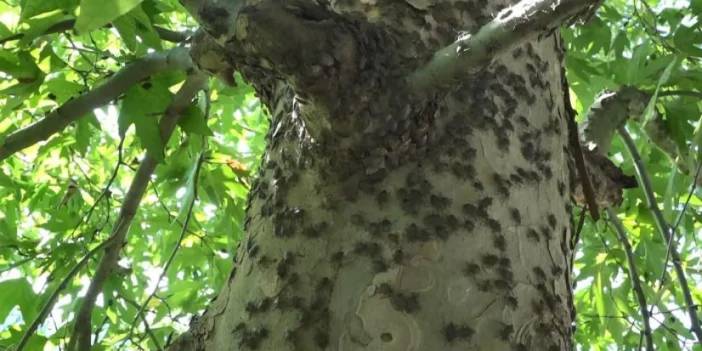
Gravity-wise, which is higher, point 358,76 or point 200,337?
point 358,76

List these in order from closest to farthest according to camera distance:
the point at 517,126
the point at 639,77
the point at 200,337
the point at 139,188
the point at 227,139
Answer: the point at 200,337
the point at 517,126
the point at 139,188
the point at 639,77
the point at 227,139

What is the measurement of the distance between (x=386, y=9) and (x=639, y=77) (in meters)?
0.94

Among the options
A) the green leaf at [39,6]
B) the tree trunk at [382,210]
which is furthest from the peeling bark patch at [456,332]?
the green leaf at [39,6]

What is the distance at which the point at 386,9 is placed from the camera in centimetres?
100

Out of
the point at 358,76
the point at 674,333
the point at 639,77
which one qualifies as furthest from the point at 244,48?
the point at 674,333

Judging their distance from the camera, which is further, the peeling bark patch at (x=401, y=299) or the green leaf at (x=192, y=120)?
the green leaf at (x=192, y=120)

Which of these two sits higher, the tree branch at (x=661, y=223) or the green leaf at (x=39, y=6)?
the green leaf at (x=39, y=6)

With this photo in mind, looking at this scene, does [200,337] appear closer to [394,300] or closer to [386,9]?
[394,300]

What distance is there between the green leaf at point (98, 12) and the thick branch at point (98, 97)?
70 centimetres

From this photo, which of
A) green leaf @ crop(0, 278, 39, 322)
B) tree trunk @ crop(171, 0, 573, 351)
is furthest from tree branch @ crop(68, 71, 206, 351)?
tree trunk @ crop(171, 0, 573, 351)

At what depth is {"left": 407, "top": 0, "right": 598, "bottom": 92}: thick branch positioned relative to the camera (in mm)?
705

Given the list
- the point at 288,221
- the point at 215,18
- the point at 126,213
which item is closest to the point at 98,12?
the point at 215,18

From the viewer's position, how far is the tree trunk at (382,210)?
76 cm

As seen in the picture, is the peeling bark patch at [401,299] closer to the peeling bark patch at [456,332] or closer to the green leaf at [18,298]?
the peeling bark patch at [456,332]
